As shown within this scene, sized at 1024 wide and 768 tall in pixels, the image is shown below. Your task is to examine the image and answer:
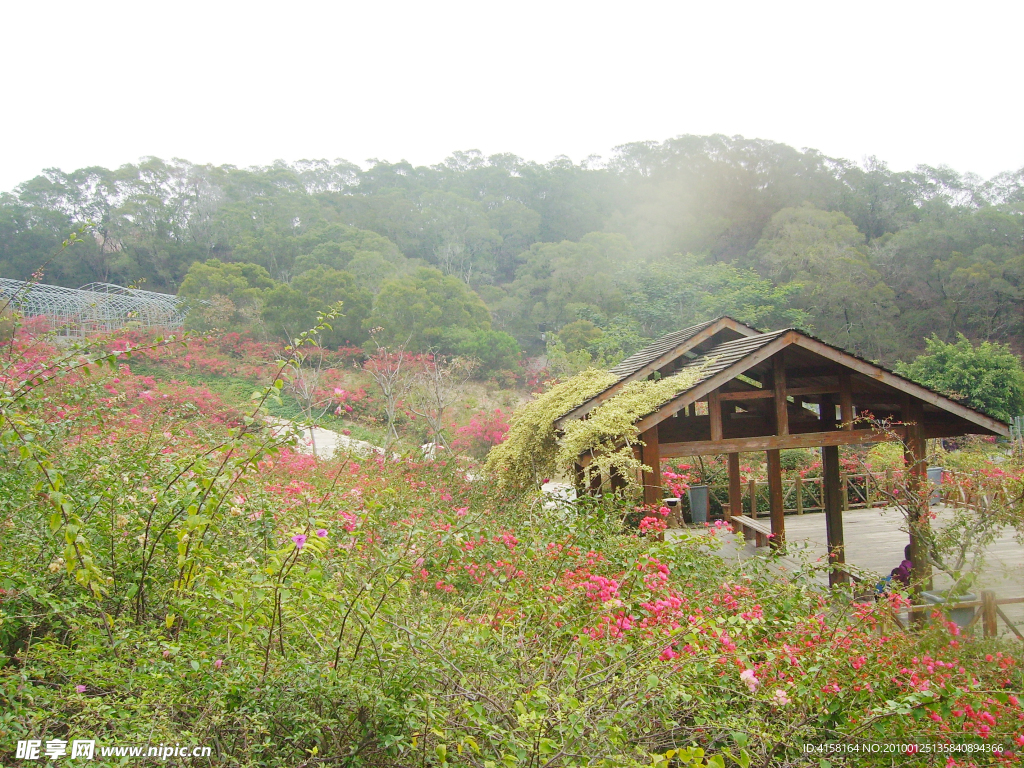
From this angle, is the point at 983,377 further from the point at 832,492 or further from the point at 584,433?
the point at 584,433

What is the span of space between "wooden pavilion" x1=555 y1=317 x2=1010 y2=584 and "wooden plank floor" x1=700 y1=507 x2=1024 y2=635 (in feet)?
1.67

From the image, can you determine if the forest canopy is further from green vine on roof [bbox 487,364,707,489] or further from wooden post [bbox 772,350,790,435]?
wooden post [bbox 772,350,790,435]

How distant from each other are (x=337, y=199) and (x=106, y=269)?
14844 mm

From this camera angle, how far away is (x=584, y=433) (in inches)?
218

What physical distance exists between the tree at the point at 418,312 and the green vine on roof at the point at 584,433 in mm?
15073

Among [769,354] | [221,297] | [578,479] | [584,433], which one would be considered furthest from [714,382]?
[221,297]

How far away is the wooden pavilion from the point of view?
5.85 metres

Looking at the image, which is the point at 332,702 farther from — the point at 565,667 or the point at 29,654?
the point at 29,654

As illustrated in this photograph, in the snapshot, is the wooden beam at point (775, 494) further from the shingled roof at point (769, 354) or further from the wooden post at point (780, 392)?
the shingled roof at point (769, 354)

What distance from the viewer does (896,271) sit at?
91.8 feet

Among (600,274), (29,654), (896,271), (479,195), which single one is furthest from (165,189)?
(29,654)

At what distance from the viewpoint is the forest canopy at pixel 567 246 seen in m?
24.2

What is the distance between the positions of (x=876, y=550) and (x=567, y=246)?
87.5 feet

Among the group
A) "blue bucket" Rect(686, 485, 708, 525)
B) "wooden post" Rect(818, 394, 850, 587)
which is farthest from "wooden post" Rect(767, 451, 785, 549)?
"blue bucket" Rect(686, 485, 708, 525)
